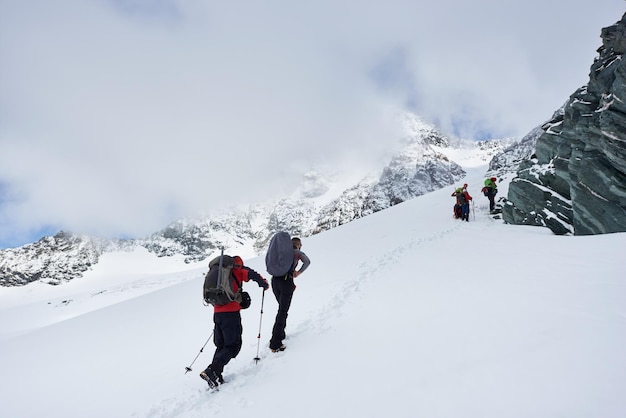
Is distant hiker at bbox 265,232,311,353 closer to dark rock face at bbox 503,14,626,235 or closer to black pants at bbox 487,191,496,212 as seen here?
dark rock face at bbox 503,14,626,235

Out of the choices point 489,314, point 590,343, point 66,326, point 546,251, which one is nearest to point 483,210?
point 546,251

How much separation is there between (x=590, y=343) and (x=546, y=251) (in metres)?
8.00

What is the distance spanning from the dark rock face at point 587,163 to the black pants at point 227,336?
14734 millimetres

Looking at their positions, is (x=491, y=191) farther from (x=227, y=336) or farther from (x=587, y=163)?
(x=227, y=336)

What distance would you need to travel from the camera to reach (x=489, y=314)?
614 centimetres

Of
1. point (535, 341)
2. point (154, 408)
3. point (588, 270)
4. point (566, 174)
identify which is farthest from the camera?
point (566, 174)

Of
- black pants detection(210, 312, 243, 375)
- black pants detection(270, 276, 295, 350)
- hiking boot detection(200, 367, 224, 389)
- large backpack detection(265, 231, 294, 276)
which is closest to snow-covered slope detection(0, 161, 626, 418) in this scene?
hiking boot detection(200, 367, 224, 389)

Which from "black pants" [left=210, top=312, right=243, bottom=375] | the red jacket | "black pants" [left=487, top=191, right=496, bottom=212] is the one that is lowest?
"black pants" [left=487, top=191, right=496, bottom=212]

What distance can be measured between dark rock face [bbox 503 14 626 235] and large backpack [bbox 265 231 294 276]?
1330 cm

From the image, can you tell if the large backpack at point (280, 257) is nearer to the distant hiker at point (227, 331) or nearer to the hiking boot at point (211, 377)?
the distant hiker at point (227, 331)

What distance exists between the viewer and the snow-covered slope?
12.6 ft

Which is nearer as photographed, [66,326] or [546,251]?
[546,251]

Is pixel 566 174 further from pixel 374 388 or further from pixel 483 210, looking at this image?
pixel 374 388

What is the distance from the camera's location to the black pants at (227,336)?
607cm
